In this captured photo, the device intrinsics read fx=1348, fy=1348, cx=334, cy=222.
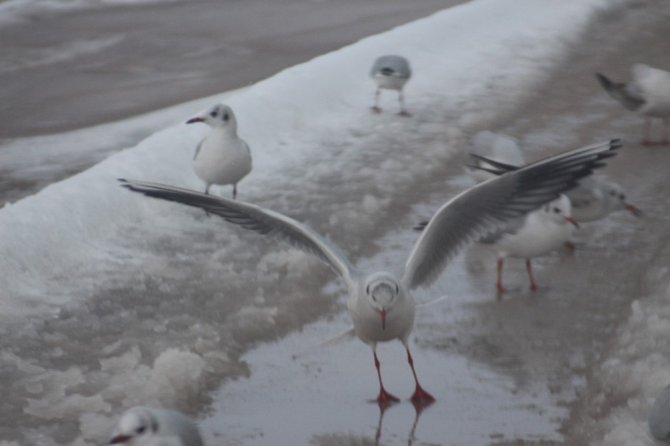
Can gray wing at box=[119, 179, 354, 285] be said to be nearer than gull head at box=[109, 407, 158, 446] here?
No

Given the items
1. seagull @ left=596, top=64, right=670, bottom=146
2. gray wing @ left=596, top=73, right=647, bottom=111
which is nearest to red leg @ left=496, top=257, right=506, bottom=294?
seagull @ left=596, top=64, right=670, bottom=146

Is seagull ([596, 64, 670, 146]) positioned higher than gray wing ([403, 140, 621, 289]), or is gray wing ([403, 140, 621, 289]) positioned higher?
gray wing ([403, 140, 621, 289])

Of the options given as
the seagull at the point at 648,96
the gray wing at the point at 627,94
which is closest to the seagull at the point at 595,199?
the seagull at the point at 648,96

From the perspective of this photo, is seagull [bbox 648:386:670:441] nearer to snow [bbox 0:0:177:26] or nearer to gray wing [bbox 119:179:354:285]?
gray wing [bbox 119:179:354:285]

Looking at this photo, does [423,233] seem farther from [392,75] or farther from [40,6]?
[40,6]

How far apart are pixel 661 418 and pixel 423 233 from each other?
1456mm

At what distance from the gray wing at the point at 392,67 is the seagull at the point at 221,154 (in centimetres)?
266

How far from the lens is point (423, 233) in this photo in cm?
593

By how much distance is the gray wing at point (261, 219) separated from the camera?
595cm

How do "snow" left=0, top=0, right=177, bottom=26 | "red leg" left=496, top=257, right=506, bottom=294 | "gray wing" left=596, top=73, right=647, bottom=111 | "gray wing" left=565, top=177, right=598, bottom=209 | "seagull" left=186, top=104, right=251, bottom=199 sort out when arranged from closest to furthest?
"red leg" left=496, top=257, right=506, bottom=294 < "gray wing" left=565, top=177, right=598, bottom=209 < "seagull" left=186, top=104, right=251, bottom=199 < "gray wing" left=596, top=73, right=647, bottom=111 < "snow" left=0, top=0, right=177, bottom=26

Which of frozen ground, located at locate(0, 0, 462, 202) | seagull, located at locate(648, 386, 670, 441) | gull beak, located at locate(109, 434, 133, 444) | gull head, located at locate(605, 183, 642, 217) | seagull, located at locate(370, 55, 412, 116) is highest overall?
gull beak, located at locate(109, 434, 133, 444)

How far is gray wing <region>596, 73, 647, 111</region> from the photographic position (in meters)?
10.4

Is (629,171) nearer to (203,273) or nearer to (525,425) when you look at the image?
(203,273)

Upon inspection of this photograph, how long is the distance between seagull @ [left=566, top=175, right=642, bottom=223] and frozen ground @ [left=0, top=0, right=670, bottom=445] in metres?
A: 0.18
